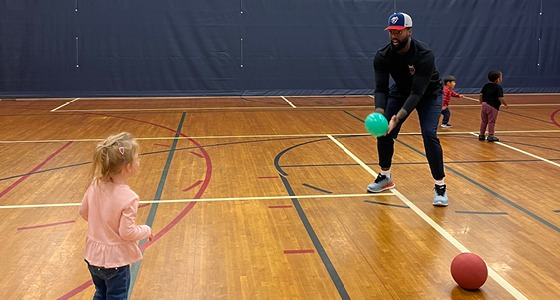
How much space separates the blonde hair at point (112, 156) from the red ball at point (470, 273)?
2.06 m

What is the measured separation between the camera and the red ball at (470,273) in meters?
3.61

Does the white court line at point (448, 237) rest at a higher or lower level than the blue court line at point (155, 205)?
higher

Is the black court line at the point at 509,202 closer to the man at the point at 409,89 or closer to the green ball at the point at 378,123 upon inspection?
the man at the point at 409,89

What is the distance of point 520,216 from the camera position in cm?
513

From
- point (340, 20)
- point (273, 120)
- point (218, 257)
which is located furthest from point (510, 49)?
point (218, 257)

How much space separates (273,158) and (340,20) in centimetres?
931

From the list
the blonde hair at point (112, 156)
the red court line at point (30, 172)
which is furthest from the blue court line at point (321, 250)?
the red court line at point (30, 172)

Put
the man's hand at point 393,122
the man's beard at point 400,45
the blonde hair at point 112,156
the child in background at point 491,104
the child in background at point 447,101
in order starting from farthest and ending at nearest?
the child in background at point 447,101, the child in background at point 491,104, the man's hand at point 393,122, the man's beard at point 400,45, the blonde hair at point 112,156

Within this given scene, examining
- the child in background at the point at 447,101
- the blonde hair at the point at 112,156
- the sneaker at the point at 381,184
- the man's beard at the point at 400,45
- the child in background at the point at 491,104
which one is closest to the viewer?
the blonde hair at the point at 112,156

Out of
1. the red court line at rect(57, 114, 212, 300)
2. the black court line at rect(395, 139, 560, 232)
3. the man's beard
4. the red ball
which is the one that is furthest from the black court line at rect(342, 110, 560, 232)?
the red court line at rect(57, 114, 212, 300)

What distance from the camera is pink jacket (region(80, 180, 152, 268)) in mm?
2719

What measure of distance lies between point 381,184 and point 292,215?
118 cm

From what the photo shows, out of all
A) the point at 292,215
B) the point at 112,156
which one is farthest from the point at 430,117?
the point at 112,156

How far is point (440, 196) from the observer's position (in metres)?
5.48
